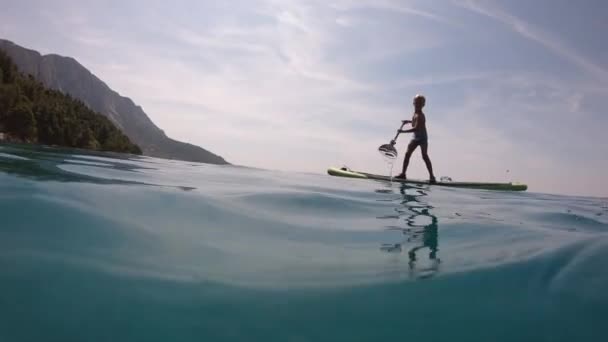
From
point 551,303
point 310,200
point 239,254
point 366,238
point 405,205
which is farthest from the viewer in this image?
point 405,205

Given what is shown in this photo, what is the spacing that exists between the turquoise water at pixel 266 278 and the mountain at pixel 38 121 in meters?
51.3

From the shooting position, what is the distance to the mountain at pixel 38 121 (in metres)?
43.1

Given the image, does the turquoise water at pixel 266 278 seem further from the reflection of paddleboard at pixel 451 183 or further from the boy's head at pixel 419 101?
the boy's head at pixel 419 101

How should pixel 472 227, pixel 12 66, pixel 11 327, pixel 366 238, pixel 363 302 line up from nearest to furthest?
pixel 11 327 → pixel 363 302 → pixel 366 238 → pixel 472 227 → pixel 12 66

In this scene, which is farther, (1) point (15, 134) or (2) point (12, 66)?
(2) point (12, 66)

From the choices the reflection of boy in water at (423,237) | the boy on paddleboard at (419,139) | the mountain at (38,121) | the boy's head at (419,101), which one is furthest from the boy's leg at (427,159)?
the mountain at (38,121)

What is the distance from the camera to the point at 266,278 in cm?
181

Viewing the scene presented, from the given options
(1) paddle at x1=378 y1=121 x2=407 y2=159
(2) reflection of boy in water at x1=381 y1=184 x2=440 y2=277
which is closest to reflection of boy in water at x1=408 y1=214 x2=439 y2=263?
(2) reflection of boy in water at x1=381 y1=184 x2=440 y2=277

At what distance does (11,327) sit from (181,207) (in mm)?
2089

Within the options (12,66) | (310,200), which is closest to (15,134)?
(12,66)

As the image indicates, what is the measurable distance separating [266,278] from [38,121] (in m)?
59.5

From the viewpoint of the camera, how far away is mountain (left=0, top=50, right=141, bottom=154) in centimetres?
4306

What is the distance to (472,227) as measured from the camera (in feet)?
11.6

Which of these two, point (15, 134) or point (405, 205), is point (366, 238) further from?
point (15, 134)
